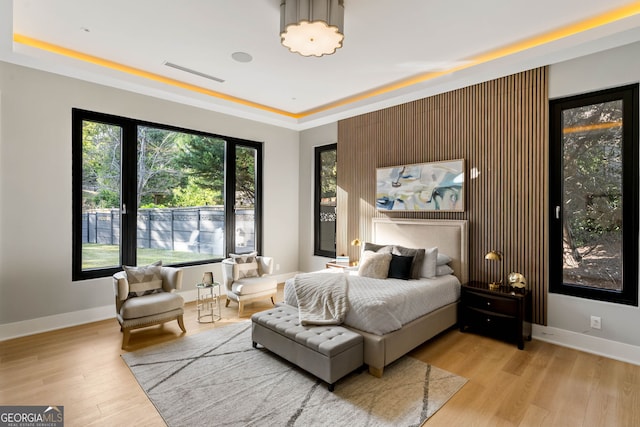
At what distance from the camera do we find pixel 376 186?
4977 millimetres

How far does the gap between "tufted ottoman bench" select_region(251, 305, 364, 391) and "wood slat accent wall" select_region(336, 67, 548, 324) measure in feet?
7.01

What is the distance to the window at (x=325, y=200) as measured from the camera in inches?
230

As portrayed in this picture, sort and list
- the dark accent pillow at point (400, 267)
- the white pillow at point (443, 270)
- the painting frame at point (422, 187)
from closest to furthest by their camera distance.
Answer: the dark accent pillow at point (400, 267), the white pillow at point (443, 270), the painting frame at point (422, 187)

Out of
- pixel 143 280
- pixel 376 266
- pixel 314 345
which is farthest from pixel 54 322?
pixel 376 266

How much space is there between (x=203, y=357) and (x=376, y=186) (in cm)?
330

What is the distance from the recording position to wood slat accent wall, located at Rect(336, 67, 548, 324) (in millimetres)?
3473

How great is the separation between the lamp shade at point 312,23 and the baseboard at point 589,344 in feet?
11.8

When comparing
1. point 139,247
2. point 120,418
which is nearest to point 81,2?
point 139,247

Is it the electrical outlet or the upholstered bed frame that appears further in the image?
the electrical outlet

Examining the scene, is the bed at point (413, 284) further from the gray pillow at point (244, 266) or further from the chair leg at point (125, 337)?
the chair leg at point (125, 337)

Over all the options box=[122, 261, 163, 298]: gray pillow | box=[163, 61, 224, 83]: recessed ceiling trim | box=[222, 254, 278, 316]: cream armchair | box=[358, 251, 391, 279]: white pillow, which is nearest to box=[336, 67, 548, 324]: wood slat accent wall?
box=[358, 251, 391, 279]: white pillow

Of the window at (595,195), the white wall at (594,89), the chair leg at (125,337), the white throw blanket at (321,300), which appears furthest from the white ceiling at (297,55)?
the chair leg at (125,337)

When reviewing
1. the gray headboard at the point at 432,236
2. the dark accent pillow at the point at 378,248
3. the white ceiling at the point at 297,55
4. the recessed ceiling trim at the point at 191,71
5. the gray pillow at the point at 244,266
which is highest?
the recessed ceiling trim at the point at 191,71

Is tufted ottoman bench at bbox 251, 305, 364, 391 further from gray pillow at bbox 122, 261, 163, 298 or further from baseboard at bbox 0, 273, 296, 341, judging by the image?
baseboard at bbox 0, 273, 296, 341
